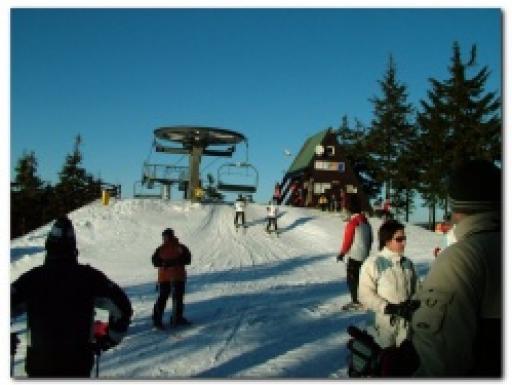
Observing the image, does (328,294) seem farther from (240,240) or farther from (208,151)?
(208,151)

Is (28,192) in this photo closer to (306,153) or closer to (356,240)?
(306,153)

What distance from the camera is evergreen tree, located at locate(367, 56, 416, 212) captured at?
120 ft

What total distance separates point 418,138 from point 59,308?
3150cm

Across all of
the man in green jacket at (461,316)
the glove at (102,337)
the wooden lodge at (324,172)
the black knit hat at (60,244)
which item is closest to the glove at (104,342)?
the glove at (102,337)

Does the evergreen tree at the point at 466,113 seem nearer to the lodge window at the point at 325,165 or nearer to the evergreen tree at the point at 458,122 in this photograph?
the evergreen tree at the point at 458,122

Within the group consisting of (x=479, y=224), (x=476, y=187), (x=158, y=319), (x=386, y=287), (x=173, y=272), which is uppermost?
(x=476, y=187)

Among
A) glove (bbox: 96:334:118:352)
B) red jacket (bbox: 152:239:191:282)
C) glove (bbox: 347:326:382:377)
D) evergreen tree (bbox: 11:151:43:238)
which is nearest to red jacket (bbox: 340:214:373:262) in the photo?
red jacket (bbox: 152:239:191:282)

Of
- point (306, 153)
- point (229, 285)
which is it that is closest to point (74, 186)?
point (306, 153)

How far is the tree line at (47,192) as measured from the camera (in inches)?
1383

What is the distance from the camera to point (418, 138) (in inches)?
1282

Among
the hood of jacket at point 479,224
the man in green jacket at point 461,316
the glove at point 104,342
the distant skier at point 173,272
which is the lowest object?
the distant skier at point 173,272

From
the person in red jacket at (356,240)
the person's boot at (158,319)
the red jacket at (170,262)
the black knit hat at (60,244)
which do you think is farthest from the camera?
the person in red jacket at (356,240)

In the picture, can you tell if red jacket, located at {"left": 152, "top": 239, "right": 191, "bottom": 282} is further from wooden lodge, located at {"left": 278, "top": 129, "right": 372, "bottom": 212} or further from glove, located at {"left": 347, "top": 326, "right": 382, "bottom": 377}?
wooden lodge, located at {"left": 278, "top": 129, "right": 372, "bottom": 212}

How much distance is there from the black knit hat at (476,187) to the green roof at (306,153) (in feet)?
114
